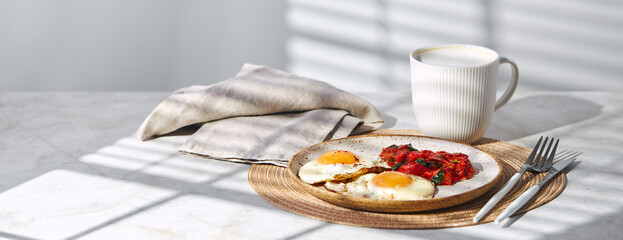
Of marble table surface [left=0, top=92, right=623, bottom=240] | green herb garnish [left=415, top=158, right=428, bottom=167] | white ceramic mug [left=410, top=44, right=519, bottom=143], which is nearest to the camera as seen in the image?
marble table surface [left=0, top=92, right=623, bottom=240]

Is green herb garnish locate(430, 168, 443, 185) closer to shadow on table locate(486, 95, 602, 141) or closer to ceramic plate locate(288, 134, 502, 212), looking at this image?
ceramic plate locate(288, 134, 502, 212)

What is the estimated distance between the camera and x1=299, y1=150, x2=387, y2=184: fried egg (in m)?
1.11

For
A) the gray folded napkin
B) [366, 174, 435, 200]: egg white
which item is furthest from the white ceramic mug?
[366, 174, 435, 200]: egg white

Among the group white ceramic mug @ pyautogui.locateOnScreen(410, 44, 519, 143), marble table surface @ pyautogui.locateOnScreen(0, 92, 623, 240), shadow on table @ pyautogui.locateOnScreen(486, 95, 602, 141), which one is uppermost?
white ceramic mug @ pyautogui.locateOnScreen(410, 44, 519, 143)

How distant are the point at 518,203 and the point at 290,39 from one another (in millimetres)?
1098

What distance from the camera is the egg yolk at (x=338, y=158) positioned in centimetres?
116

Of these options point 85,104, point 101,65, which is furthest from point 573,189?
point 101,65

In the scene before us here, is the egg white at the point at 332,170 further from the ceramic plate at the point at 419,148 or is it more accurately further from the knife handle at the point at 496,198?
the knife handle at the point at 496,198

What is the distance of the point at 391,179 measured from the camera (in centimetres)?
107

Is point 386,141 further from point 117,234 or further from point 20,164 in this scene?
point 20,164

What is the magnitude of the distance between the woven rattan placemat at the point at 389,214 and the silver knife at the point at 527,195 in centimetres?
1

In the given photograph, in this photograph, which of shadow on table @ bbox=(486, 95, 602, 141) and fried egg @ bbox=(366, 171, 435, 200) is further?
shadow on table @ bbox=(486, 95, 602, 141)

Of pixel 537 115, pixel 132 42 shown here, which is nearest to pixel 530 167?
pixel 537 115

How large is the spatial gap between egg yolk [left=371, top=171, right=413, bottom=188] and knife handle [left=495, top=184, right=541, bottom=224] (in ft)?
0.47
